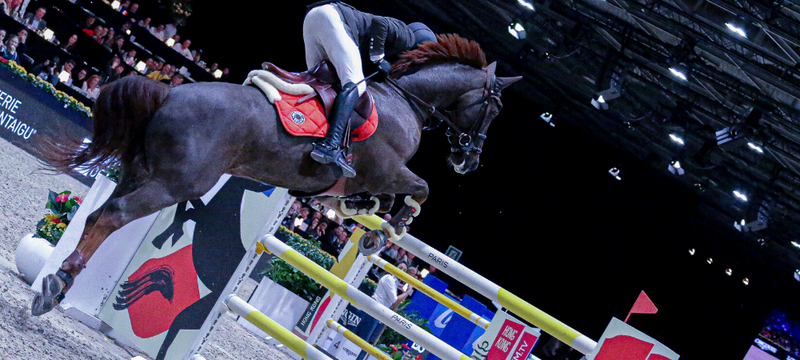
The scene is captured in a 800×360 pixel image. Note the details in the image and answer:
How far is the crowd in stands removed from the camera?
9938mm

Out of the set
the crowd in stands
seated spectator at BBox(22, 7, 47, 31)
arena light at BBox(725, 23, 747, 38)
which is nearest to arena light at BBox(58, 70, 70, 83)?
the crowd in stands

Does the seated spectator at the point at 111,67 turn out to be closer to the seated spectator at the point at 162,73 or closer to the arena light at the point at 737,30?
the seated spectator at the point at 162,73

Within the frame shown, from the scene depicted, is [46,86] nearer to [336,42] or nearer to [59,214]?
[59,214]

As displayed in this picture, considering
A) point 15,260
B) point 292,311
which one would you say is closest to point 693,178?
point 292,311

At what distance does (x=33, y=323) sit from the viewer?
3.62 metres

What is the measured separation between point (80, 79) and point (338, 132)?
8.85 metres

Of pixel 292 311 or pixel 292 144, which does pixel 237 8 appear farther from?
pixel 292 144

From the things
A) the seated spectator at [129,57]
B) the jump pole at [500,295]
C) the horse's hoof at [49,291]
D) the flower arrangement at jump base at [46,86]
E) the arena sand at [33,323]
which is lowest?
the arena sand at [33,323]

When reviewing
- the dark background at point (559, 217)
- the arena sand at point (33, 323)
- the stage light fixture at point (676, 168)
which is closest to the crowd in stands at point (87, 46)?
the dark background at point (559, 217)

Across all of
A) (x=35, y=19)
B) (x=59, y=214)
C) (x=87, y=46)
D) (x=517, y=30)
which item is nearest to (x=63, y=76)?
(x=87, y=46)

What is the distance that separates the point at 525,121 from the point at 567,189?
1.72 metres

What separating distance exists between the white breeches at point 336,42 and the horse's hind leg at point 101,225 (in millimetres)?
960

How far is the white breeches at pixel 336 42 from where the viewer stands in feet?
10.7

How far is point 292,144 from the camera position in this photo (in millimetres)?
3127
